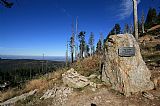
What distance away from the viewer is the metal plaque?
361 inches

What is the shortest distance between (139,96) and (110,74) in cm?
196

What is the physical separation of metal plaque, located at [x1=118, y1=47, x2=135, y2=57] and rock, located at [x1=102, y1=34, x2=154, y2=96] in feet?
0.47

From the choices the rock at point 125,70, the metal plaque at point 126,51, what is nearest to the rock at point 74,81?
the rock at point 125,70

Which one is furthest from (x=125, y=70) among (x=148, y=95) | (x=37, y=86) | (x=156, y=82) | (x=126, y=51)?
(x=37, y=86)

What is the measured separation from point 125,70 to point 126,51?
1028mm

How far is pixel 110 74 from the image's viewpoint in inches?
380

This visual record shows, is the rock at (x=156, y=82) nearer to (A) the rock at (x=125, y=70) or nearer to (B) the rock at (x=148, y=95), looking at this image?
(A) the rock at (x=125, y=70)

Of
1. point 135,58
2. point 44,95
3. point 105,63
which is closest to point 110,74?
point 105,63

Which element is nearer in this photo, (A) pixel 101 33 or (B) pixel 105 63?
Answer: (B) pixel 105 63

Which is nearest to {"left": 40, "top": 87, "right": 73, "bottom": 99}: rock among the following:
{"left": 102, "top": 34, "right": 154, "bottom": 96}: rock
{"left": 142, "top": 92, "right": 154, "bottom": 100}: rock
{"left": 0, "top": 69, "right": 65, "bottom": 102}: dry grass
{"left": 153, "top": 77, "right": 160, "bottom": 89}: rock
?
{"left": 0, "top": 69, "right": 65, "bottom": 102}: dry grass

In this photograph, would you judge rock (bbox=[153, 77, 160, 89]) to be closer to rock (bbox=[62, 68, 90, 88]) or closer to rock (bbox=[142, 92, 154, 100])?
rock (bbox=[142, 92, 154, 100])

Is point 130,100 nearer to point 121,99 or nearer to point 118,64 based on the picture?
point 121,99

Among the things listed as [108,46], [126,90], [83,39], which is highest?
[83,39]

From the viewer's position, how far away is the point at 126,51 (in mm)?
9211
